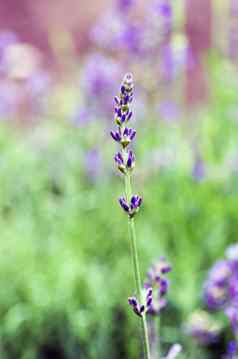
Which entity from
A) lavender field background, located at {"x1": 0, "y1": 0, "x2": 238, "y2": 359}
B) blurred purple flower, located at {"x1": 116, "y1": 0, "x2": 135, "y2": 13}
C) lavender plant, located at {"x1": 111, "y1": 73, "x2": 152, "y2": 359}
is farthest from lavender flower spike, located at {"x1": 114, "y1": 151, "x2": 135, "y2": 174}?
blurred purple flower, located at {"x1": 116, "y1": 0, "x2": 135, "y2": 13}

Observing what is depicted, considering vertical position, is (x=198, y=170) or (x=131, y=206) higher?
(x=198, y=170)

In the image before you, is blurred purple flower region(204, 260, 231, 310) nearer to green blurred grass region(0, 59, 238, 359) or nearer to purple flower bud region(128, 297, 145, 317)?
green blurred grass region(0, 59, 238, 359)

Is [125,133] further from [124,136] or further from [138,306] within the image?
[138,306]

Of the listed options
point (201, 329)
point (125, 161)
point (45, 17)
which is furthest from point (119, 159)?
point (45, 17)

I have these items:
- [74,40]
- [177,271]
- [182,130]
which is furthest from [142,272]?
[74,40]

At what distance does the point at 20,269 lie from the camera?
2.91m

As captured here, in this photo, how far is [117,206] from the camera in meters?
3.33

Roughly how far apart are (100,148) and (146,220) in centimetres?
84

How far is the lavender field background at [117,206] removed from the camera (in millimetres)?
2656

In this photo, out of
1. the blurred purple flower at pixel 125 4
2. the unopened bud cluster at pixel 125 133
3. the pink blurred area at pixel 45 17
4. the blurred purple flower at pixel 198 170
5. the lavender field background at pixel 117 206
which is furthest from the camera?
the pink blurred area at pixel 45 17

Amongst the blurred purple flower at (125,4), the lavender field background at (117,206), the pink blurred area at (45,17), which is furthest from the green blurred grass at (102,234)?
the pink blurred area at (45,17)

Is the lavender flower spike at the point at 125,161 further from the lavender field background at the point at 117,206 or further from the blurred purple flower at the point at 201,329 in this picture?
the blurred purple flower at the point at 201,329

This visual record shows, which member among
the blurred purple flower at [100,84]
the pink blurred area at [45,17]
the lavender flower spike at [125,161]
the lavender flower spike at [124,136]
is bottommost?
the lavender flower spike at [125,161]

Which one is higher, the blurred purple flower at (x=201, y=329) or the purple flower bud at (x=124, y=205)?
the purple flower bud at (x=124, y=205)
